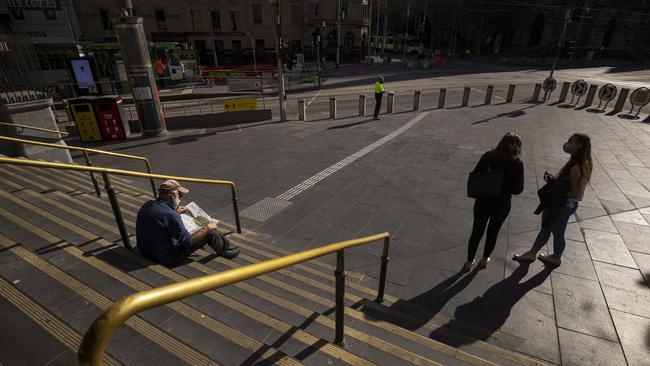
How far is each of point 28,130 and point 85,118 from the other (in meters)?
3.36

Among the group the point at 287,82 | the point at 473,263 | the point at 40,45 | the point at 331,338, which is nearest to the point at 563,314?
the point at 473,263

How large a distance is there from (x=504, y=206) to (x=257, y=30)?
42.5m

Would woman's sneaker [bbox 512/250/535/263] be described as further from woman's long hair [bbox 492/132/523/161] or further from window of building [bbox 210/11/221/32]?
window of building [bbox 210/11/221/32]

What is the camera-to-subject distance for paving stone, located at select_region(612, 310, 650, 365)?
330 cm

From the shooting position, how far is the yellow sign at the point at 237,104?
48.2 feet

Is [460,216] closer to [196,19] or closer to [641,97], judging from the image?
[641,97]

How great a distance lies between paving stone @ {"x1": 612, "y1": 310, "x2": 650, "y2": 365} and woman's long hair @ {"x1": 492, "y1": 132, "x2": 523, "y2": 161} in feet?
7.05

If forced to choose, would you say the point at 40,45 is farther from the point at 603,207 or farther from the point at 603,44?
the point at 603,44

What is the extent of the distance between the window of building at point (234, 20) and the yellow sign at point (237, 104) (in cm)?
3021

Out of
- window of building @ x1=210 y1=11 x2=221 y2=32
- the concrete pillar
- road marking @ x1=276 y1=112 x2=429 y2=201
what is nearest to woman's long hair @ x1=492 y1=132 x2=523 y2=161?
road marking @ x1=276 y1=112 x2=429 y2=201

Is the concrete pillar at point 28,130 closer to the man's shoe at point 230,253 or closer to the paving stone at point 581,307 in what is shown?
the man's shoe at point 230,253

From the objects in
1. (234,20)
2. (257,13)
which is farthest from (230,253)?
(257,13)

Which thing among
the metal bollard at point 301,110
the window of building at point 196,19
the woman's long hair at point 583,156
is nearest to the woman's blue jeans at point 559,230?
the woman's long hair at point 583,156

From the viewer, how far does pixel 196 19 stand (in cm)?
3828
